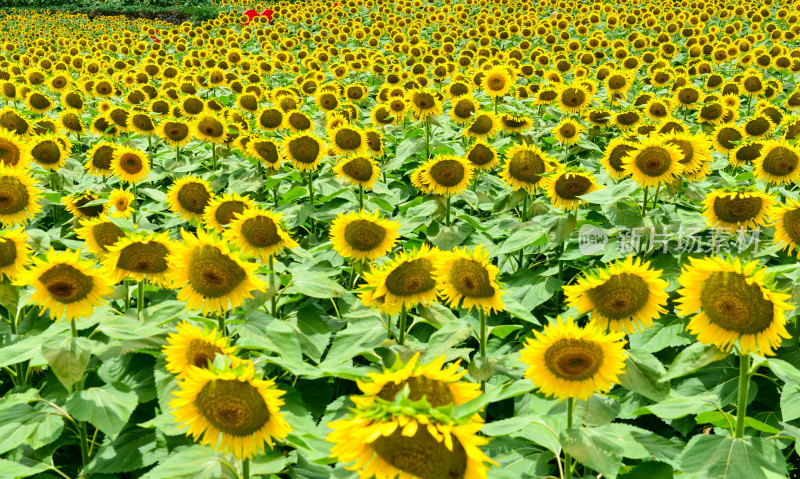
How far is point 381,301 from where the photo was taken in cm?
310

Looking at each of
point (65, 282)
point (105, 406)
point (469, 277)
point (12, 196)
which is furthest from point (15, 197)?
point (469, 277)

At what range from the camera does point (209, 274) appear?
2799 millimetres

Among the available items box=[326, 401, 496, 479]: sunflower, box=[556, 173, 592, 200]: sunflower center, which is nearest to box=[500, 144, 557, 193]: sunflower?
box=[556, 173, 592, 200]: sunflower center

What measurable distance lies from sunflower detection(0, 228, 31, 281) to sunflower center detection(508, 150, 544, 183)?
3.11 m

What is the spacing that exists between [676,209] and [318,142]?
107 inches

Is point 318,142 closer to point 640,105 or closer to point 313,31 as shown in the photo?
point 640,105

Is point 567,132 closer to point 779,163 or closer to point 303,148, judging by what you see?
point 779,163

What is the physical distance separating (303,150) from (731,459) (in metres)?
3.79

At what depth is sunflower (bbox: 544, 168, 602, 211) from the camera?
4203 mm

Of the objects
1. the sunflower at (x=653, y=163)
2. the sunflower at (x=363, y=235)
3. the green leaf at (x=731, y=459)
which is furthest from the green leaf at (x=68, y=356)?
the sunflower at (x=653, y=163)

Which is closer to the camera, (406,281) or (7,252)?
(406,281)

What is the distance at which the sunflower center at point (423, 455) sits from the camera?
162 cm

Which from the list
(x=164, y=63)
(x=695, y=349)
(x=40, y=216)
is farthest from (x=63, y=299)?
(x=164, y=63)

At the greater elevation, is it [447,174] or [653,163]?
[653,163]
